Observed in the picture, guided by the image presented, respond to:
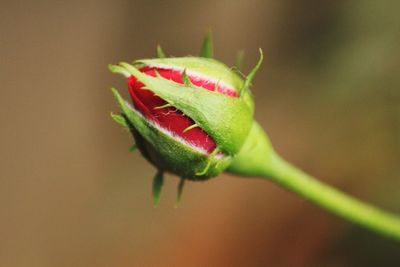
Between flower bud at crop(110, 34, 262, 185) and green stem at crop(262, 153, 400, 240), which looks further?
green stem at crop(262, 153, 400, 240)

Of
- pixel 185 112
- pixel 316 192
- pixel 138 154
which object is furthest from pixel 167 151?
pixel 138 154

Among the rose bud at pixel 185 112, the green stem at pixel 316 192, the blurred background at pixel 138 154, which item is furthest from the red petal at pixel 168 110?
the blurred background at pixel 138 154

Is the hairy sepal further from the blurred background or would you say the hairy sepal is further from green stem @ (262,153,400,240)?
the blurred background

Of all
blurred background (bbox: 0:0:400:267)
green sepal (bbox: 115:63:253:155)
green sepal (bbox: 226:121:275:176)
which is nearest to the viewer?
green sepal (bbox: 115:63:253:155)

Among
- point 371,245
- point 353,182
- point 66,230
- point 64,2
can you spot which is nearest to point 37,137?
point 66,230

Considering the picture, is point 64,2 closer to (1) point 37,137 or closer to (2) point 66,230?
(1) point 37,137

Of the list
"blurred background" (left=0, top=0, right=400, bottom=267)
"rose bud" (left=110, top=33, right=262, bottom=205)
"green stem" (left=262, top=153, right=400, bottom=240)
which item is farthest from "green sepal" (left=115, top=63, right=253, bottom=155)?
"blurred background" (left=0, top=0, right=400, bottom=267)

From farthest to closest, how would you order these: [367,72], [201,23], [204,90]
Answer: [201,23]
[367,72]
[204,90]
